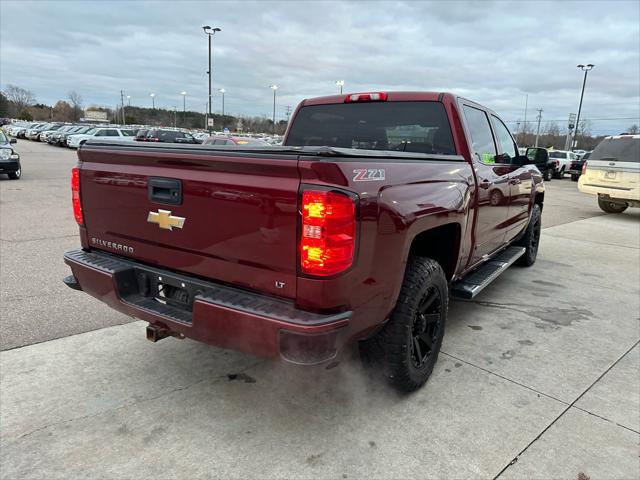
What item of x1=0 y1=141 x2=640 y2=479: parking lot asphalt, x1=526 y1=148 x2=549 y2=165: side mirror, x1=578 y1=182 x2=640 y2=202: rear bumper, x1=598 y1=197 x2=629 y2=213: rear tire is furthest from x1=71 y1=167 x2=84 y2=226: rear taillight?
x1=598 y1=197 x2=629 y2=213: rear tire

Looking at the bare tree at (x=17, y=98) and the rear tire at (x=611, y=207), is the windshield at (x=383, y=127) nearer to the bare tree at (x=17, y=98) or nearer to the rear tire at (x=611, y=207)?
the rear tire at (x=611, y=207)

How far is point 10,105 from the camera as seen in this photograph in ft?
335

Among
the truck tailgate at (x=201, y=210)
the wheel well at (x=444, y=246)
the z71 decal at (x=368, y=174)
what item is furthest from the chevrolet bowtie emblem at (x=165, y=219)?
the wheel well at (x=444, y=246)

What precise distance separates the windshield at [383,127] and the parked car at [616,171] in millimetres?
9864

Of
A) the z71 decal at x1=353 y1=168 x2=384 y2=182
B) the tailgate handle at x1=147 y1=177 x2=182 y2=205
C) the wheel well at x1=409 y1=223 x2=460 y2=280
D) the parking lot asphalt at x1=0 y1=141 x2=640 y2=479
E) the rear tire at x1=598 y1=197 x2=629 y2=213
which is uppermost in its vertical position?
the z71 decal at x1=353 y1=168 x2=384 y2=182

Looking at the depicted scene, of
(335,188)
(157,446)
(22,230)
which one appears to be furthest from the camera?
(22,230)

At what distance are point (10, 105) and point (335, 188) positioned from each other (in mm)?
124216

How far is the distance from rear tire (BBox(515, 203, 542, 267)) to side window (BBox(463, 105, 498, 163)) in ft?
6.83

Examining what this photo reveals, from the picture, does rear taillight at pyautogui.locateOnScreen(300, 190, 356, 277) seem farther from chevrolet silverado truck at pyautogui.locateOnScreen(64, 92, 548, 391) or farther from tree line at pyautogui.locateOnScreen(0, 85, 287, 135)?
tree line at pyautogui.locateOnScreen(0, 85, 287, 135)

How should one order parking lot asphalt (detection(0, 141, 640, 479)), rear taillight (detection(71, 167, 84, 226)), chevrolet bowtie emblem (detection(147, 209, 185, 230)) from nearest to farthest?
parking lot asphalt (detection(0, 141, 640, 479))
chevrolet bowtie emblem (detection(147, 209, 185, 230))
rear taillight (detection(71, 167, 84, 226))

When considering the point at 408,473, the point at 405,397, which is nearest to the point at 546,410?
the point at 405,397

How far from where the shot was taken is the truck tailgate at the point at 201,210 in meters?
2.23

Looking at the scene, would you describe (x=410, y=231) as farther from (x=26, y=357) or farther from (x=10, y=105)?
(x=10, y=105)

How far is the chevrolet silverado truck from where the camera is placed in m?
2.17
